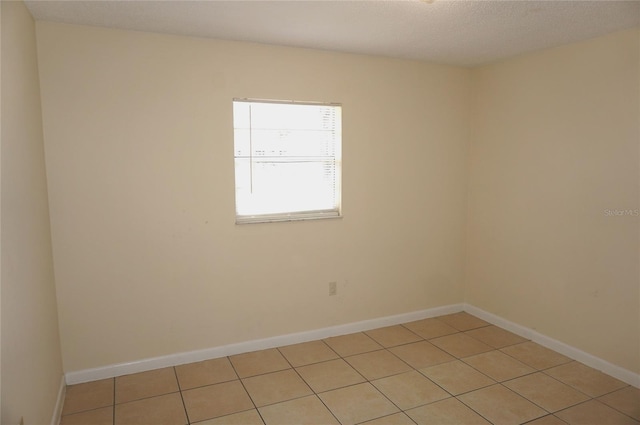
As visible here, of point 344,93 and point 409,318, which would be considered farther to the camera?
point 409,318

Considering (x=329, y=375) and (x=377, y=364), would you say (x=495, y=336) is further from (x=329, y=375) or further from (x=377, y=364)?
(x=329, y=375)

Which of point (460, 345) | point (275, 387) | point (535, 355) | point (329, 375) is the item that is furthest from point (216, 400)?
point (535, 355)

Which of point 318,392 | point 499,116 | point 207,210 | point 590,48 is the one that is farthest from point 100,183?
point 590,48

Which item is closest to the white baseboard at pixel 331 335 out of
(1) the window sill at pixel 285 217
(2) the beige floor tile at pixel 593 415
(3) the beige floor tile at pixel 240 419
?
(2) the beige floor tile at pixel 593 415

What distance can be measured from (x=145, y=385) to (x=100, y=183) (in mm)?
1365

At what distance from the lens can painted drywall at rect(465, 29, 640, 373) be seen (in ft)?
9.43

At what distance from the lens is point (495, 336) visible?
144 inches

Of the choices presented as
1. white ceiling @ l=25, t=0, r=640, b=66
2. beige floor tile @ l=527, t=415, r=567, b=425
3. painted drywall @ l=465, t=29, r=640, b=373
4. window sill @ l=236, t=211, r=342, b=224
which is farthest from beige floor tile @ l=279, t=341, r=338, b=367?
Answer: white ceiling @ l=25, t=0, r=640, b=66

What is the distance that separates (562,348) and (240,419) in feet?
8.10

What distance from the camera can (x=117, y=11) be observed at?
2.43 metres

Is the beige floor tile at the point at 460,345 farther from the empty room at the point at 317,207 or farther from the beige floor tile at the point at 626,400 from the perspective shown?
the beige floor tile at the point at 626,400

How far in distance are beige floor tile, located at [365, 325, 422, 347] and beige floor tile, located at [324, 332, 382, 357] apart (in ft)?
0.23

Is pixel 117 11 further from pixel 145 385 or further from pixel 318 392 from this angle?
pixel 318 392

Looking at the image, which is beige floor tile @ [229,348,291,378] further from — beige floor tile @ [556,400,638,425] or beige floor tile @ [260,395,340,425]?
beige floor tile @ [556,400,638,425]
